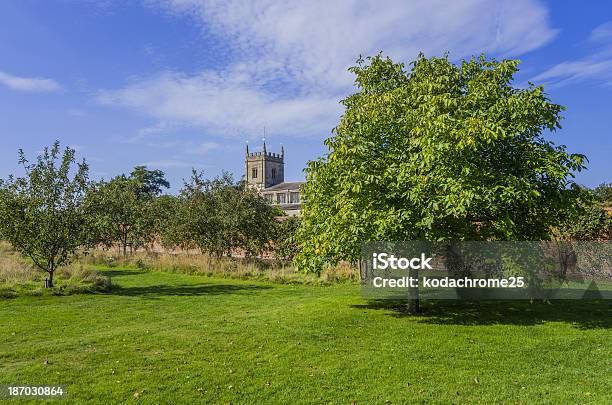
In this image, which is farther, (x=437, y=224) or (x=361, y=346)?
(x=437, y=224)

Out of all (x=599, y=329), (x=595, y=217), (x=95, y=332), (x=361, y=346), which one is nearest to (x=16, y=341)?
(x=95, y=332)

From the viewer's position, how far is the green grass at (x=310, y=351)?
726cm

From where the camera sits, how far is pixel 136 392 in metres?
7.14

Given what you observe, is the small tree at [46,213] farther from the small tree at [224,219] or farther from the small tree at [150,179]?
the small tree at [150,179]

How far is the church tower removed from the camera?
123 meters

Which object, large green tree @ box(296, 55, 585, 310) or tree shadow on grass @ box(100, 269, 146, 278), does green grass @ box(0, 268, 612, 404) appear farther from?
tree shadow on grass @ box(100, 269, 146, 278)

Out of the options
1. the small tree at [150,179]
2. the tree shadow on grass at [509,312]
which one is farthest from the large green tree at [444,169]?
the small tree at [150,179]

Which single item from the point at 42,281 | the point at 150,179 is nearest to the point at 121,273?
the point at 42,281

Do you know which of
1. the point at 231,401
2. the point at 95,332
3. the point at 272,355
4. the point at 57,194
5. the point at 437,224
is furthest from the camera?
the point at 57,194

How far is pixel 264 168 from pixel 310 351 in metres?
114

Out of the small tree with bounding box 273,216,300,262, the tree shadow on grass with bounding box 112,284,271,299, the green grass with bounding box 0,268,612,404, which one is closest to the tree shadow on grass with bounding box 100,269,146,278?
the tree shadow on grass with bounding box 112,284,271,299

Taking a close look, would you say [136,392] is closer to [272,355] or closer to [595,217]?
[272,355]

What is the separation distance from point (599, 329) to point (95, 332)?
11.9m

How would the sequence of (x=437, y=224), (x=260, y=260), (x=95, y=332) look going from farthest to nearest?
(x=260, y=260) < (x=437, y=224) < (x=95, y=332)
